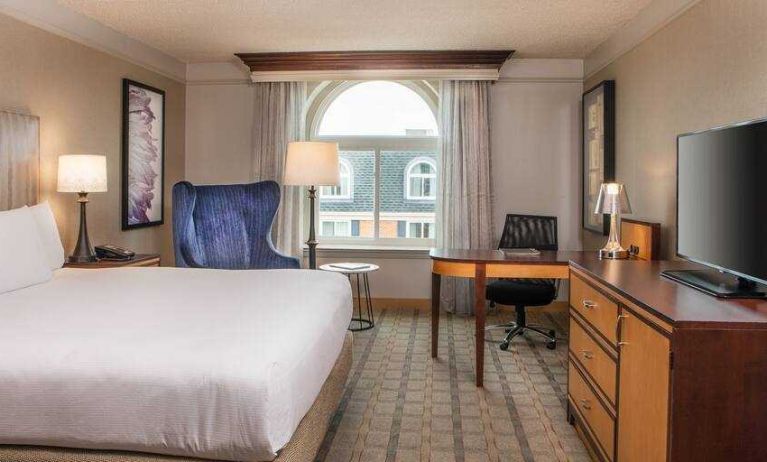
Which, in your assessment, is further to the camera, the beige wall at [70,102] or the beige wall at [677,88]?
the beige wall at [70,102]

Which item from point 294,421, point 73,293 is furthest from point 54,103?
point 294,421

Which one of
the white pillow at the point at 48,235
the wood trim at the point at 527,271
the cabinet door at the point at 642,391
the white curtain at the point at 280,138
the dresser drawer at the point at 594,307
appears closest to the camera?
the cabinet door at the point at 642,391

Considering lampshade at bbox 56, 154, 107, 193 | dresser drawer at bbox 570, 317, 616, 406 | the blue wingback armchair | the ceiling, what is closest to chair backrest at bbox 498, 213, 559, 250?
the ceiling

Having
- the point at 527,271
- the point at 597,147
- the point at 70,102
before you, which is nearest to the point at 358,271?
the point at 527,271

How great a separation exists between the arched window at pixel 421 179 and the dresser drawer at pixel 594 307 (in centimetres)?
305

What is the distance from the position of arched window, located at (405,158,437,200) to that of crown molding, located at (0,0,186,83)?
2.29m

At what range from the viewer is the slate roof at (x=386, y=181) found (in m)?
5.77

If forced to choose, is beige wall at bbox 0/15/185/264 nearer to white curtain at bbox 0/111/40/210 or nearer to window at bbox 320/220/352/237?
white curtain at bbox 0/111/40/210

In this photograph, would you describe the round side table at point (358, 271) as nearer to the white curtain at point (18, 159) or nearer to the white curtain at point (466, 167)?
the white curtain at point (466, 167)

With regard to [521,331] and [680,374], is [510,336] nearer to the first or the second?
[521,331]

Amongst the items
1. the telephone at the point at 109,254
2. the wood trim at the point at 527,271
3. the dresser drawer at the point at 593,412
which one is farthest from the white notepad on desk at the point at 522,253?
the telephone at the point at 109,254

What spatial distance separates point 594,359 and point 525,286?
6.06 ft

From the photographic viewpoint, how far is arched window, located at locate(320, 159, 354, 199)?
229 inches

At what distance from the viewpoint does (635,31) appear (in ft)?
13.2
